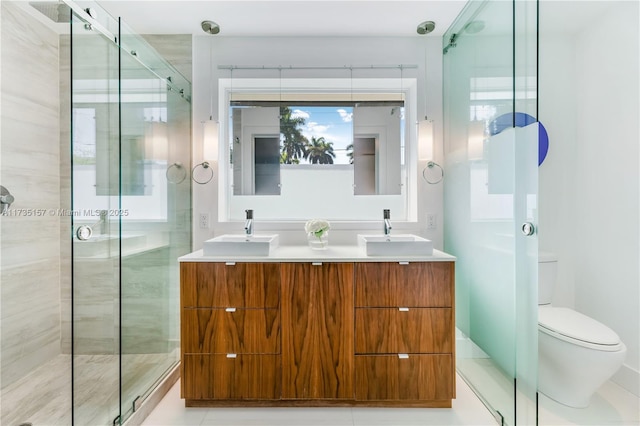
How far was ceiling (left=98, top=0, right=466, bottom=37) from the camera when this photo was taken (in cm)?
199

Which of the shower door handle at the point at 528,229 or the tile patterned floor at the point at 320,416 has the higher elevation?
the shower door handle at the point at 528,229

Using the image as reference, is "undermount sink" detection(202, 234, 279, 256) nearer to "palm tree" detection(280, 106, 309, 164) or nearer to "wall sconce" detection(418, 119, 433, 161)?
"palm tree" detection(280, 106, 309, 164)

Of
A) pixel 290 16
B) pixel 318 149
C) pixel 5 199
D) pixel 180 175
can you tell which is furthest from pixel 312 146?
pixel 5 199

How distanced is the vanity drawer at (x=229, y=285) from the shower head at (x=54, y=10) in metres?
1.20

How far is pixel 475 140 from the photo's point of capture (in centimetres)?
184

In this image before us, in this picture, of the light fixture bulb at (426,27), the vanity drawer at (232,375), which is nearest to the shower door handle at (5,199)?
the vanity drawer at (232,375)

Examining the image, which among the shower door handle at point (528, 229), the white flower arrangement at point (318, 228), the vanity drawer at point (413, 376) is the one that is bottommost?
the vanity drawer at point (413, 376)

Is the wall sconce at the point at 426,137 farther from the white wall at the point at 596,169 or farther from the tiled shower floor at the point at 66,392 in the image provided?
the tiled shower floor at the point at 66,392

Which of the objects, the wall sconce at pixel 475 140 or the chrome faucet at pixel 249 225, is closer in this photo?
the wall sconce at pixel 475 140

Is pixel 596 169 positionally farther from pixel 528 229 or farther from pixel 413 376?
pixel 413 376

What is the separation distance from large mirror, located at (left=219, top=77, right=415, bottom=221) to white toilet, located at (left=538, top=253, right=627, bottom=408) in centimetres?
114

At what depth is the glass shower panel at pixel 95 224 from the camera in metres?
1.29

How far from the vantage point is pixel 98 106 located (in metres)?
1.39

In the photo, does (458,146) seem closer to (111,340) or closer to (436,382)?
(436,382)
